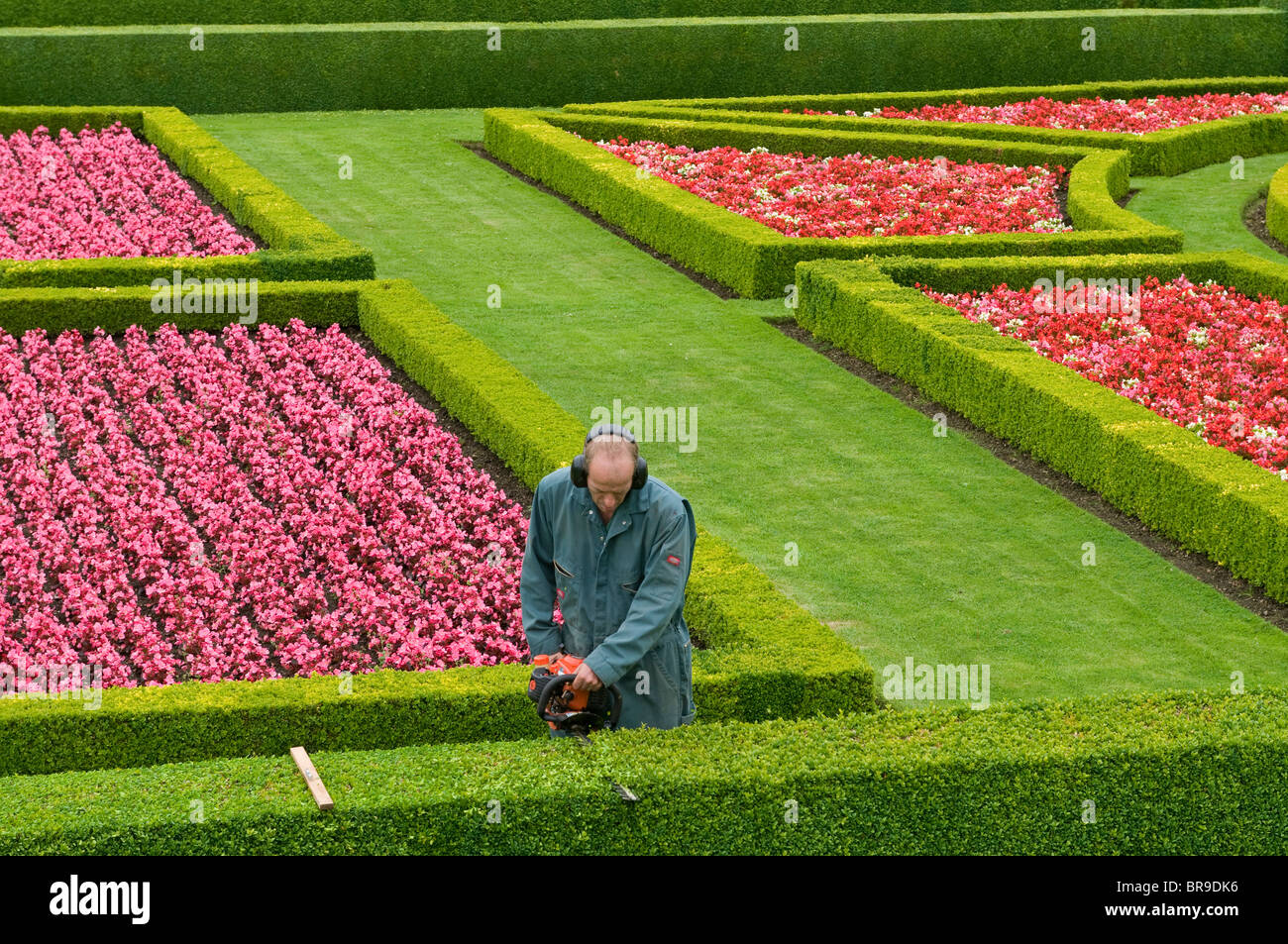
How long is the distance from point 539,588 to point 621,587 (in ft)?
1.22

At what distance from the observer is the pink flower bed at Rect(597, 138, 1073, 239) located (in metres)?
19.9

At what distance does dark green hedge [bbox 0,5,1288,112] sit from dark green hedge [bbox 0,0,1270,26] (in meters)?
2.08

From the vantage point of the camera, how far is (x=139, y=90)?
27969 mm

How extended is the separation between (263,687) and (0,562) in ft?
9.33

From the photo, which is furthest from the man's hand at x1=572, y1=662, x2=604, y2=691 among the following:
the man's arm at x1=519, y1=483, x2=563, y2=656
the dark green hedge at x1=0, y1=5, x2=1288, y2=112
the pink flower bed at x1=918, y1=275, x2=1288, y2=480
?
the dark green hedge at x1=0, y1=5, x2=1288, y2=112

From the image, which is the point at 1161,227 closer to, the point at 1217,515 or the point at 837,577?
the point at 1217,515

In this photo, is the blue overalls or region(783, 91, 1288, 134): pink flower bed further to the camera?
region(783, 91, 1288, 134): pink flower bed

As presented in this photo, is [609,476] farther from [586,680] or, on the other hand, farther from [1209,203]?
[1209,203]

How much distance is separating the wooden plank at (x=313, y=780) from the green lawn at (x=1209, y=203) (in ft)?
50.5

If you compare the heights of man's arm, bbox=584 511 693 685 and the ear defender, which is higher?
the ear defender

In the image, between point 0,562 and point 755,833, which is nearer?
point 755,833

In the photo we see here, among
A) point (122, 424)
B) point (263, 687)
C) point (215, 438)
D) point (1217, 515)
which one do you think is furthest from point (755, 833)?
point (122, 424)

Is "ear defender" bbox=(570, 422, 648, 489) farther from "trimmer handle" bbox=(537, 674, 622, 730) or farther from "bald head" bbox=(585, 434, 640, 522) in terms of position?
"trimmer handle" bbox=(537, 674, 622, 730)

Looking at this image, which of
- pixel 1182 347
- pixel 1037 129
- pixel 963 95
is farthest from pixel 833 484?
pixel 963 95
